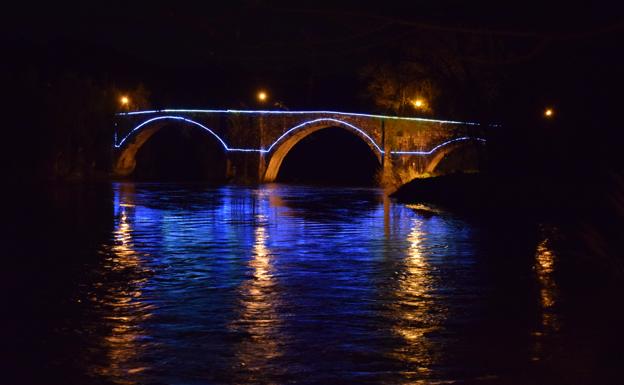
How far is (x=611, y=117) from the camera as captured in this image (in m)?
19.8

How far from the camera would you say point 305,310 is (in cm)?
1029

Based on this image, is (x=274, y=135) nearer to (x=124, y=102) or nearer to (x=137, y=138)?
(x=137, y=138)

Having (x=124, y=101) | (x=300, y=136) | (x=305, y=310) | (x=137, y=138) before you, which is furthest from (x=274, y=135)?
(x=305, y=310)

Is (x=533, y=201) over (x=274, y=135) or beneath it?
beneath

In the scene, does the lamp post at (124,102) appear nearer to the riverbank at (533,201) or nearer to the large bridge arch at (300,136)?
the large bridge arch at (300,136)

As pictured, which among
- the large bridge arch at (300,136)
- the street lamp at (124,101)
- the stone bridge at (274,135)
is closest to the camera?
the stone bridge at (274,135)

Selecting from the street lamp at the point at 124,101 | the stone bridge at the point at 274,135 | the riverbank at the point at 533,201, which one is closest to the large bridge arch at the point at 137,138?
the stone bridge at the point at 274,135

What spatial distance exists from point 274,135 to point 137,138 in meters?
11.6

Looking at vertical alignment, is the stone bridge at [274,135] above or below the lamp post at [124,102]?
below

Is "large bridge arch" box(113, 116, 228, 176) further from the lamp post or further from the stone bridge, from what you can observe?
the lamp post

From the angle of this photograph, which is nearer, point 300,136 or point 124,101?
point 300,136

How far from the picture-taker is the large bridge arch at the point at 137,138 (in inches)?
2766

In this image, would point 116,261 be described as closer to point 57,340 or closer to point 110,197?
point 57,340

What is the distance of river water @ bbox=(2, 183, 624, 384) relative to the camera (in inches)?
301
